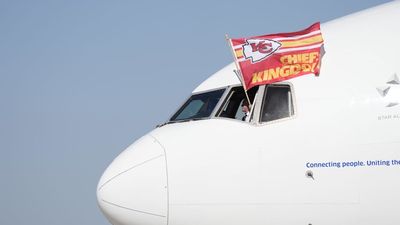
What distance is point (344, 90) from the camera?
1239 centimetres

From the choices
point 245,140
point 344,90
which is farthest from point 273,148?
point 344,90

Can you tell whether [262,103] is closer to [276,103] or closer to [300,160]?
[276,103]

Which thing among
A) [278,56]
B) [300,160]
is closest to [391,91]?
[300,160]

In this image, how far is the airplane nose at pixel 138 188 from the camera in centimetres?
1297

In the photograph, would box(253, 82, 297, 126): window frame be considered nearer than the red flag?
Yes

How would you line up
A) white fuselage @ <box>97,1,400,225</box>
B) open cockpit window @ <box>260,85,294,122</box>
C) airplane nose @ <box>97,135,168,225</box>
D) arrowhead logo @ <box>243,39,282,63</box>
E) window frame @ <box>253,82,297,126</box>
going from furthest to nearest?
1. arrowhead logo @ <box>243,39,282,63</box>
2. airplane nose @ <box>97,135,168,225</box>
3. open cockpit window @ <box>260,85,294,122</box>
4. window frame @ <box>253,82,297,126</box>
5. white fuselage @ <box>97,1,400,225</box>

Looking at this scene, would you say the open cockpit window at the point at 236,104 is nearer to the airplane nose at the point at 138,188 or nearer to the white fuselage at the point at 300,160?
the white fuselage at the point at 300,160

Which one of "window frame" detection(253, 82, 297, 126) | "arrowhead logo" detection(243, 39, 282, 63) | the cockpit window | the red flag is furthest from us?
the cockpit window

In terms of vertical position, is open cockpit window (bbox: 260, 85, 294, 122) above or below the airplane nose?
above

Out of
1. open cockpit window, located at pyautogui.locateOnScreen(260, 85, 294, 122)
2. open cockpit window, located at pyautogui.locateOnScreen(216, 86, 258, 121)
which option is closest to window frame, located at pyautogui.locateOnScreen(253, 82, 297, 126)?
open cockpit window, located at pyautogui.locateOnScreen(260, 85, 294, 122)

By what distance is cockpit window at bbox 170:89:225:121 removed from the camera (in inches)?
550

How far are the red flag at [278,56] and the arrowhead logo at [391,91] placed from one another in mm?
1482

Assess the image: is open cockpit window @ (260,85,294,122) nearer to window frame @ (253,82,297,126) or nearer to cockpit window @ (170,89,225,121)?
window frame @ (253,82,297,126)

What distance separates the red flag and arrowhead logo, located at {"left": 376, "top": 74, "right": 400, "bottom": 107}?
148cm
